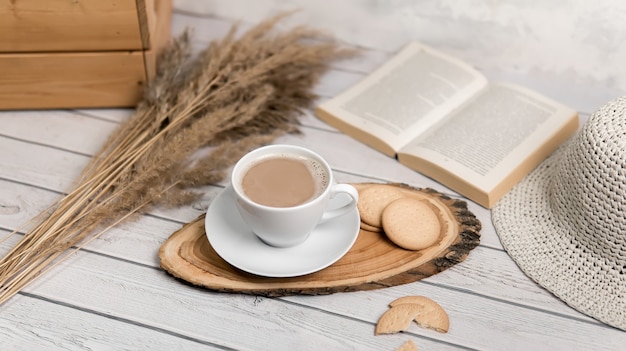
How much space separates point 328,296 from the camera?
0.98 m

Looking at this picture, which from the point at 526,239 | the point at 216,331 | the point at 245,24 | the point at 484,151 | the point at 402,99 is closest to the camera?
the point at 216,331

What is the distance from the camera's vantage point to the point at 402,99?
1290 millimetres

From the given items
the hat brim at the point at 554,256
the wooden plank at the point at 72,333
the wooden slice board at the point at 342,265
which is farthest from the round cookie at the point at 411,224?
the wooden plank at the point at 72,333

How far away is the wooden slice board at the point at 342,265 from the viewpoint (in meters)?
0.96

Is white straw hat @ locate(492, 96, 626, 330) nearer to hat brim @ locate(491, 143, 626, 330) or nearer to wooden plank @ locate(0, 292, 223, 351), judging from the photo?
hat brim @ locate(491, 143, 626, 330)

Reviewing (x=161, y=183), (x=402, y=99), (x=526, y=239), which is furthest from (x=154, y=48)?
(x=526, y=239)

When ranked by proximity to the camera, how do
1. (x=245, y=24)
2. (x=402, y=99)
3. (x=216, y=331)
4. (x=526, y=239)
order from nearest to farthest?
(x=216, y=331), (x=526, y=239), (x=402, y=99), (x=245, y=24)

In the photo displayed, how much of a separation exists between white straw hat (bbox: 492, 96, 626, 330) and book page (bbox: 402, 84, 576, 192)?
94 mm

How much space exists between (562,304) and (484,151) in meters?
0.30

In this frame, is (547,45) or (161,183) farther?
(547,45)

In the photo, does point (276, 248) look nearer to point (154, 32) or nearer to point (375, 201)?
point (375, 201)

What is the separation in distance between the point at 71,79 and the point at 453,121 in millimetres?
674

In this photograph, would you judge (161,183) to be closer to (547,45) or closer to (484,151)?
(484,151)

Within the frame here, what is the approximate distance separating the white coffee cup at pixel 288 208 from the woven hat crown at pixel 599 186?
32 cm
